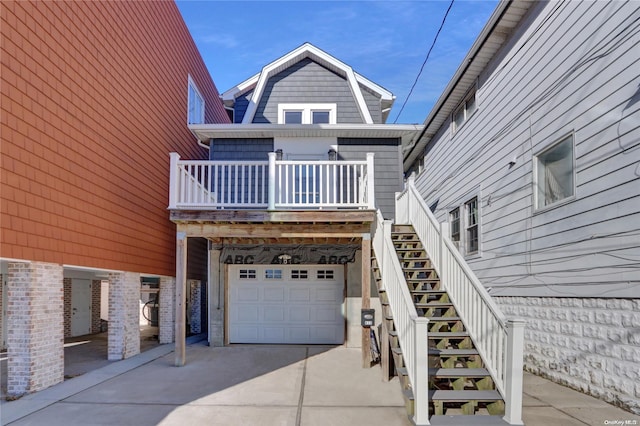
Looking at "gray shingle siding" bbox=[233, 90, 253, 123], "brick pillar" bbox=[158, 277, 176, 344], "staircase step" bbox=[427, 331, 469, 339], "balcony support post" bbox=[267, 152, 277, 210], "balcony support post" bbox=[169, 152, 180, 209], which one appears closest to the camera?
"staircase step" bbox=[427, 331, 469, 339]

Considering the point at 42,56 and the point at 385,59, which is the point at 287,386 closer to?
the point at 42,56

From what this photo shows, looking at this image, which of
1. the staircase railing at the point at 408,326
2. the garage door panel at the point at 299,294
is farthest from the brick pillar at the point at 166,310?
the staircase railing at the point at 408,326

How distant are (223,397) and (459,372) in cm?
309

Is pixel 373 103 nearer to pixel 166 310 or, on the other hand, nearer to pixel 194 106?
pixel 194 106

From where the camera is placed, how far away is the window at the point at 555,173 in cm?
640

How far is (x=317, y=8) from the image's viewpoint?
11836mm

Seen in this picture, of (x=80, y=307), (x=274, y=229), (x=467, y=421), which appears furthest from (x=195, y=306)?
(x=467, y=421)

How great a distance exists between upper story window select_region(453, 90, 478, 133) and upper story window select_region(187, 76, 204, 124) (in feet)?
24.9

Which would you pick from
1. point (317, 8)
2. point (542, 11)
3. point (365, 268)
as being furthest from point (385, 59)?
point (365, 268)

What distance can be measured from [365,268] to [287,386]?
2720mm

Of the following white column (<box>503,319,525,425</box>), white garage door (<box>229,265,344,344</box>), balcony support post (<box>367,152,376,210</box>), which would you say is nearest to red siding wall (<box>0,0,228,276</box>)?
white garage door (<box>229,265,344,344</box>)

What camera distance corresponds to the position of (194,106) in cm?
1324

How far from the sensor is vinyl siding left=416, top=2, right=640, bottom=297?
5176mm

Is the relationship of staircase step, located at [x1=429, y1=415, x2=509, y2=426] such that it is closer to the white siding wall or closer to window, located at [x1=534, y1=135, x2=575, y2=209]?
the white siding wall
